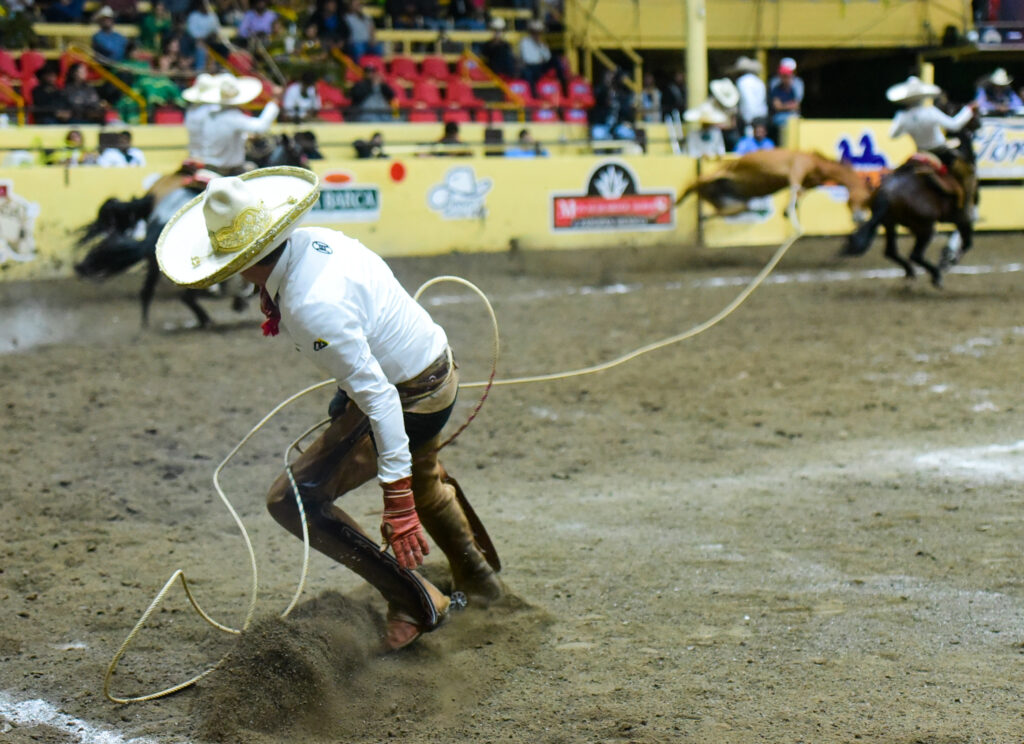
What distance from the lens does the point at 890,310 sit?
10375mm

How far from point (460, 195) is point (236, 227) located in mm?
11083

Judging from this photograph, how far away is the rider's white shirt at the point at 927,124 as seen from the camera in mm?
11031

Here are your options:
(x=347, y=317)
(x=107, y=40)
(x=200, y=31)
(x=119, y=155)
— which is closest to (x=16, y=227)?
(x=119, y=155)

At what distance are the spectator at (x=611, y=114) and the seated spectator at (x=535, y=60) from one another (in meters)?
0.82

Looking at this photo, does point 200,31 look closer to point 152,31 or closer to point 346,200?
point 152,31

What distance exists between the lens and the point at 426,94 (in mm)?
17484

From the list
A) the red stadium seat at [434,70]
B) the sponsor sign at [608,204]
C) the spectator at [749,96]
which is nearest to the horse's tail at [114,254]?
the sponsor sign at [608,204]

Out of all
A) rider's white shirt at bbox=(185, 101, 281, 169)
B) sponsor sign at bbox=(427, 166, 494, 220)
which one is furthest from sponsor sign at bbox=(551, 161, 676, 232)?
rider's white shirt at bbox=(185, 101, 281, 169)

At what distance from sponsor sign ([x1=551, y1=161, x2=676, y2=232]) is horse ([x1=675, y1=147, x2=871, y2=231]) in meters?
1.90

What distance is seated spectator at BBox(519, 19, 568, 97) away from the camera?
18.9 metres

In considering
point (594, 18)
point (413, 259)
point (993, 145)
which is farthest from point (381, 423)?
point (594, 18)

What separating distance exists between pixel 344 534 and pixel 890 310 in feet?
25.8

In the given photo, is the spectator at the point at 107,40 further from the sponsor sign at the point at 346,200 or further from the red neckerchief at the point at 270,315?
the red neckerchief at the point at 270,315

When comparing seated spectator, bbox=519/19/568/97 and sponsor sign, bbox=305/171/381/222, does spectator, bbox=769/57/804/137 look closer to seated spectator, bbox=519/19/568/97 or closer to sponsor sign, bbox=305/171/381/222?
seated spectator, bbox=519/19/568/97
